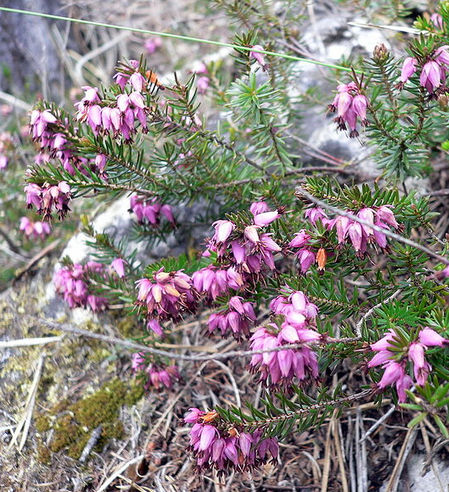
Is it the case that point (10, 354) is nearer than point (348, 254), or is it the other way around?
point (348, 254)

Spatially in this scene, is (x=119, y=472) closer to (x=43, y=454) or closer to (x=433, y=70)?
(x=43, y=454)

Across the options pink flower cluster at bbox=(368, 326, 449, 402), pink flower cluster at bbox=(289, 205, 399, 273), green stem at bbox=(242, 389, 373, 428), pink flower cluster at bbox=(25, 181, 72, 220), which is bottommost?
green stem at bbox=(242, 389, 373, 428)

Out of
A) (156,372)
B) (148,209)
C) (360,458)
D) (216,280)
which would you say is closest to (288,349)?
(216,280)

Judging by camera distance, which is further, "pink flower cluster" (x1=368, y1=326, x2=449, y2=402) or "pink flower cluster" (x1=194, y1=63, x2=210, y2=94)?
"pink flower cluster" (x1=194, y1=63, x2=210, y2=94)

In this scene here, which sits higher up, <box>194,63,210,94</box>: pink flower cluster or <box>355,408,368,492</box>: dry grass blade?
<box>194,63,210,94</box>: pink flower cluster

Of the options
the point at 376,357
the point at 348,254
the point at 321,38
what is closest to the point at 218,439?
the point at 376,357

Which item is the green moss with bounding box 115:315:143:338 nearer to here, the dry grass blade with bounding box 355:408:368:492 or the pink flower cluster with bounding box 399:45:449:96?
the dry grass blade with bounding box 355:408:368:492

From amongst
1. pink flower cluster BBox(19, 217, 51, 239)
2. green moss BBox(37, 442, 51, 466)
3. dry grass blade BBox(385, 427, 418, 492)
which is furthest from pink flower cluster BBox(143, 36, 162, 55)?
dry grass blade BBox(385, 427, 418, 492)

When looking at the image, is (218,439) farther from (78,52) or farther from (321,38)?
(78,52)
